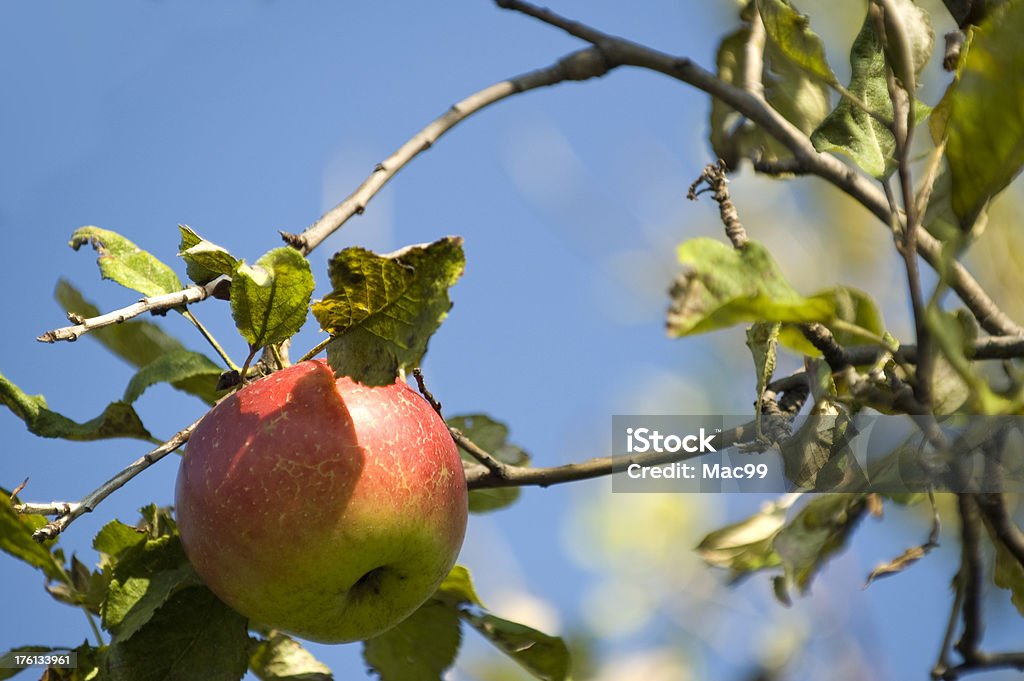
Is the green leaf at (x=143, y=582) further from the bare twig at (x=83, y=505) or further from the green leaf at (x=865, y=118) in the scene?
the green leaf at (x=865, y=118)

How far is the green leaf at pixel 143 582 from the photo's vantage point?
48.9 inches

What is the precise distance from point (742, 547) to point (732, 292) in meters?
0.64

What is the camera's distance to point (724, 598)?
219 cm

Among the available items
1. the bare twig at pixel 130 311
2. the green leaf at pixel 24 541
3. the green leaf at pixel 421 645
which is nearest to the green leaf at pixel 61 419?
the green leaf at pixel 24 541

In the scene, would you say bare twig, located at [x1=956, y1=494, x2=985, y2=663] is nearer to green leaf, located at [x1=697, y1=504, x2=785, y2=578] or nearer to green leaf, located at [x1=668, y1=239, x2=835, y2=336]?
green leaf, located at [x1=668, y1=239, x2=835, y2=336]

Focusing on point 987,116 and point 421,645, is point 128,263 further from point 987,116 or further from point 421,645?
point 987,116

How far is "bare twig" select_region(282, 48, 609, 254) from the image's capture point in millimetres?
1152

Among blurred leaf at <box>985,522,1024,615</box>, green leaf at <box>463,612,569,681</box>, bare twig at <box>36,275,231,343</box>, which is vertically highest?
bare twig at <box>36,275,231,343</box>

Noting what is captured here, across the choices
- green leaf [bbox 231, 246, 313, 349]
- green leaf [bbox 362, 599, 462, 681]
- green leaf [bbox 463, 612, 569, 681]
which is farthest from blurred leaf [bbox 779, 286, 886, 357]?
green leaf [bbox 362, 599, 462, 681]

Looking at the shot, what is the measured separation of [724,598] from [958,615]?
4.29 ft

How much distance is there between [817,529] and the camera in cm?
119

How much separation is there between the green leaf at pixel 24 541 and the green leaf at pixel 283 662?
31 centimetres

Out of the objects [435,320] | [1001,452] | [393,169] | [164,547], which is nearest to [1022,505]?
[1001,452]

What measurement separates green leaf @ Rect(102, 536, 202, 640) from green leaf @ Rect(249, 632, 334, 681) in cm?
25
